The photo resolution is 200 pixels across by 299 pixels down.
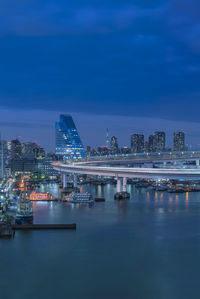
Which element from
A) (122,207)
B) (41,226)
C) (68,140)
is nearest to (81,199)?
(122,207)

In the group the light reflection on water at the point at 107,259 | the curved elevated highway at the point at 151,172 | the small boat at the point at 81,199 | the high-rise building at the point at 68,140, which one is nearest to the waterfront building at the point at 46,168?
the high-rise building at the point at 68,140

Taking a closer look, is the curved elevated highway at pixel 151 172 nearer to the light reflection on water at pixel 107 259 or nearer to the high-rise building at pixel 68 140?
the light reflection on water at pixel 107 259

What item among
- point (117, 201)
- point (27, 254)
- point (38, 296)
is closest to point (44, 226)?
point (27, 254)

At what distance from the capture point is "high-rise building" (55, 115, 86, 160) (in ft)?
228

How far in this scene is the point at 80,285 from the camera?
886 cm

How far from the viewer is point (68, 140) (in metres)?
70.1

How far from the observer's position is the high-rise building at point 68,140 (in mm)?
69438

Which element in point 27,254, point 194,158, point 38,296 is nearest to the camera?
point 38,296

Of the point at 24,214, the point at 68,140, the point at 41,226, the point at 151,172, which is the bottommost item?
the point at 41,226

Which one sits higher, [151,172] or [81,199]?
[151,172]

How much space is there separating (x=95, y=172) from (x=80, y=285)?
59.3 feet

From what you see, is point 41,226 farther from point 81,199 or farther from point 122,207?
point 81,199

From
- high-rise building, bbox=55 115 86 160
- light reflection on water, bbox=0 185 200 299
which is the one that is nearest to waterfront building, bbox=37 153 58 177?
high-rise building, bbox=55 115 86 160

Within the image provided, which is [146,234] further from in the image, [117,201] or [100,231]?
[117,201]
